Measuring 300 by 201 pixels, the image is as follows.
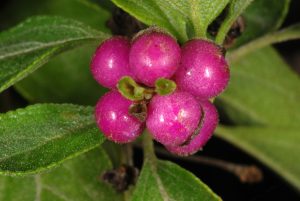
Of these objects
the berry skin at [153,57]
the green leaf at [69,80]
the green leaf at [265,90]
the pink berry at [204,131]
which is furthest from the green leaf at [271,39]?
the berry skin at [153,57]

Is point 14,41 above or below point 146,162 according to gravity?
above

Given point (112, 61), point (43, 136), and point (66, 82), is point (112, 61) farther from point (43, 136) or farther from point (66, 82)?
point (66, 82)

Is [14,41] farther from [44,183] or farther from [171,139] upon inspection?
[171,139]

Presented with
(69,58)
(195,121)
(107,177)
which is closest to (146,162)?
(107,177)

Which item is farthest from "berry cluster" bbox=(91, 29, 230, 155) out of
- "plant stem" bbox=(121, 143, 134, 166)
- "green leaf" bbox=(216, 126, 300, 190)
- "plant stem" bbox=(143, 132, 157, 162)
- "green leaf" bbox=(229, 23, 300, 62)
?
"green leaf" bbox=(216, 126, 300, 190)

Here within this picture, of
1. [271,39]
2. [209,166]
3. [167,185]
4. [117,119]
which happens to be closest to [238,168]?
[209,166]

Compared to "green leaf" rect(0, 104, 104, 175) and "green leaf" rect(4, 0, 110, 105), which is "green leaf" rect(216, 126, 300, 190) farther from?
"green leaf" rect(0, 104, 104, 175)

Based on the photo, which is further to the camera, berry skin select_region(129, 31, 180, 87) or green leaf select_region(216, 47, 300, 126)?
green leaf select_region(216, 47, 300, 126)
